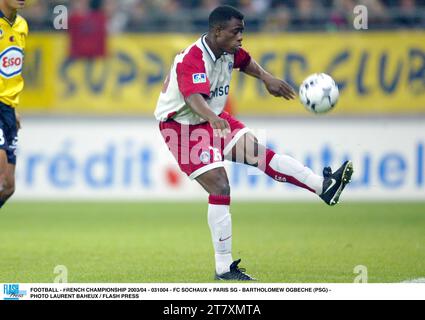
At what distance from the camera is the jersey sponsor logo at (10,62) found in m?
9.77

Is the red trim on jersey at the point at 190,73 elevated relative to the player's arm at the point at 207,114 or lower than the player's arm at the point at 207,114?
elevated

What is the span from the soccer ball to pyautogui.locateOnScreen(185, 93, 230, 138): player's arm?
1064mm

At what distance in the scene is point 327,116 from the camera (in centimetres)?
1769

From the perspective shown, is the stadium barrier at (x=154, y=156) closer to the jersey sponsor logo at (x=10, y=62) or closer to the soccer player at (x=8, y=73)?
the soccer player at (x=8, y=73)

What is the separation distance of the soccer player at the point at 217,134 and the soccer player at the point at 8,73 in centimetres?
162

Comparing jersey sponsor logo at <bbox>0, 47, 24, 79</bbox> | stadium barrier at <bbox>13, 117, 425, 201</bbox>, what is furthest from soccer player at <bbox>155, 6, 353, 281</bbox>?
stadium barrier at <bbox>13, 117, 425, 201</bbox>

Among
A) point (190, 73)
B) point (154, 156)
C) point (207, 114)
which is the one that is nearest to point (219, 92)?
point (190, 73)

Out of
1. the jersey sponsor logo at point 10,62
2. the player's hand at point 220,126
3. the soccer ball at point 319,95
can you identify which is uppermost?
the jersey sponsor logo at point 10,62

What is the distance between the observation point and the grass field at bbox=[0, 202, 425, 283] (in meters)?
9.24

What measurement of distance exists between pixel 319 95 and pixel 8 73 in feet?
10.3

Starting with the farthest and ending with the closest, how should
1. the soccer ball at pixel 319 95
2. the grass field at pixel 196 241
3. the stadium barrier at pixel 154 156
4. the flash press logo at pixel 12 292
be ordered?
the stadium barrier at pixel 154 156
the soccer ball at pixel 319 95
the grass field at pixel 196 241
the flash press logo at pixel 12 292

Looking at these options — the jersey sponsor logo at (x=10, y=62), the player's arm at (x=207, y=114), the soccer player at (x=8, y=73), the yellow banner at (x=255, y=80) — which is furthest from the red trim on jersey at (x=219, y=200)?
the yellow banner at (x=255, y=80)

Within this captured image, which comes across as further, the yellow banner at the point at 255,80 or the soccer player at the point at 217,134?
the yellow banner at the point at 255,80

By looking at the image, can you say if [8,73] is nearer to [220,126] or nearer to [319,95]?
[220,126]
